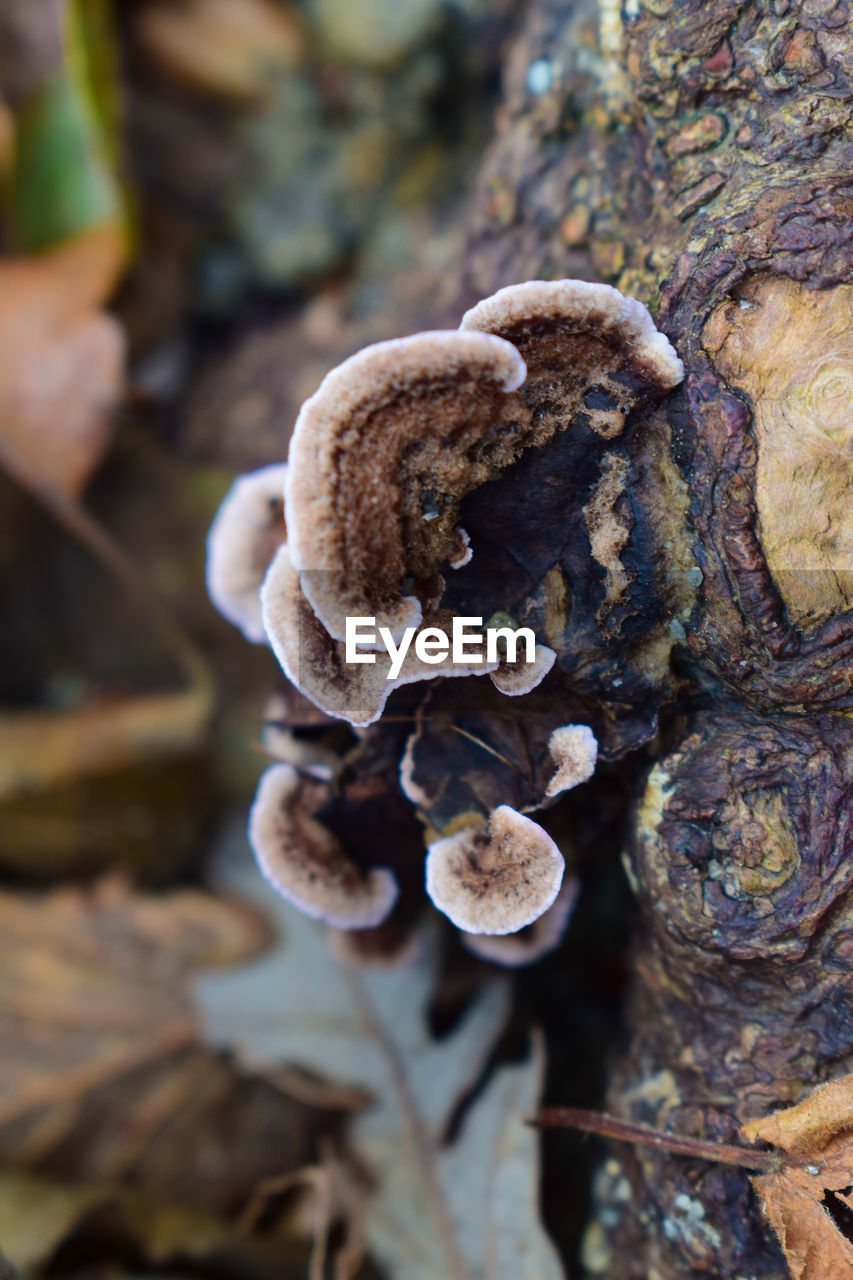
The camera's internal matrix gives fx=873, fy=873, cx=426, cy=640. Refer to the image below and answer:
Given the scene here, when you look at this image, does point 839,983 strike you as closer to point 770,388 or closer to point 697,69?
point 770,388

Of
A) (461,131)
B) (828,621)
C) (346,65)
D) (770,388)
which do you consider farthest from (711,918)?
(346,65)

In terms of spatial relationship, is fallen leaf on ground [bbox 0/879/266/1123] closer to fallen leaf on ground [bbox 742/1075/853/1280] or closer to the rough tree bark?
the rough tree bark

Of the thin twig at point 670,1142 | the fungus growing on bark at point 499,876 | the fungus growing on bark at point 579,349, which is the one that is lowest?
the thin twig at point 670,1142

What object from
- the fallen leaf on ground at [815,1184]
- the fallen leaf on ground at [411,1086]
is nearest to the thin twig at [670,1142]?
the fallen leaf on ground at [815,1184]

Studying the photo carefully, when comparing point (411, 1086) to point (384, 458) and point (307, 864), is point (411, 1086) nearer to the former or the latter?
point (307, 864)

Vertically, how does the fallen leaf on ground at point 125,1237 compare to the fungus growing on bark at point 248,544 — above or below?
below

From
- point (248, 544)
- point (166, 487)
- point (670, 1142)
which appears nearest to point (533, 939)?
point (670, 1142)

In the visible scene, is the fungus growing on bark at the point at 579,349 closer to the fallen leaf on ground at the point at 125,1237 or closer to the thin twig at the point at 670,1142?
the thin twig at the point at 670,1142
